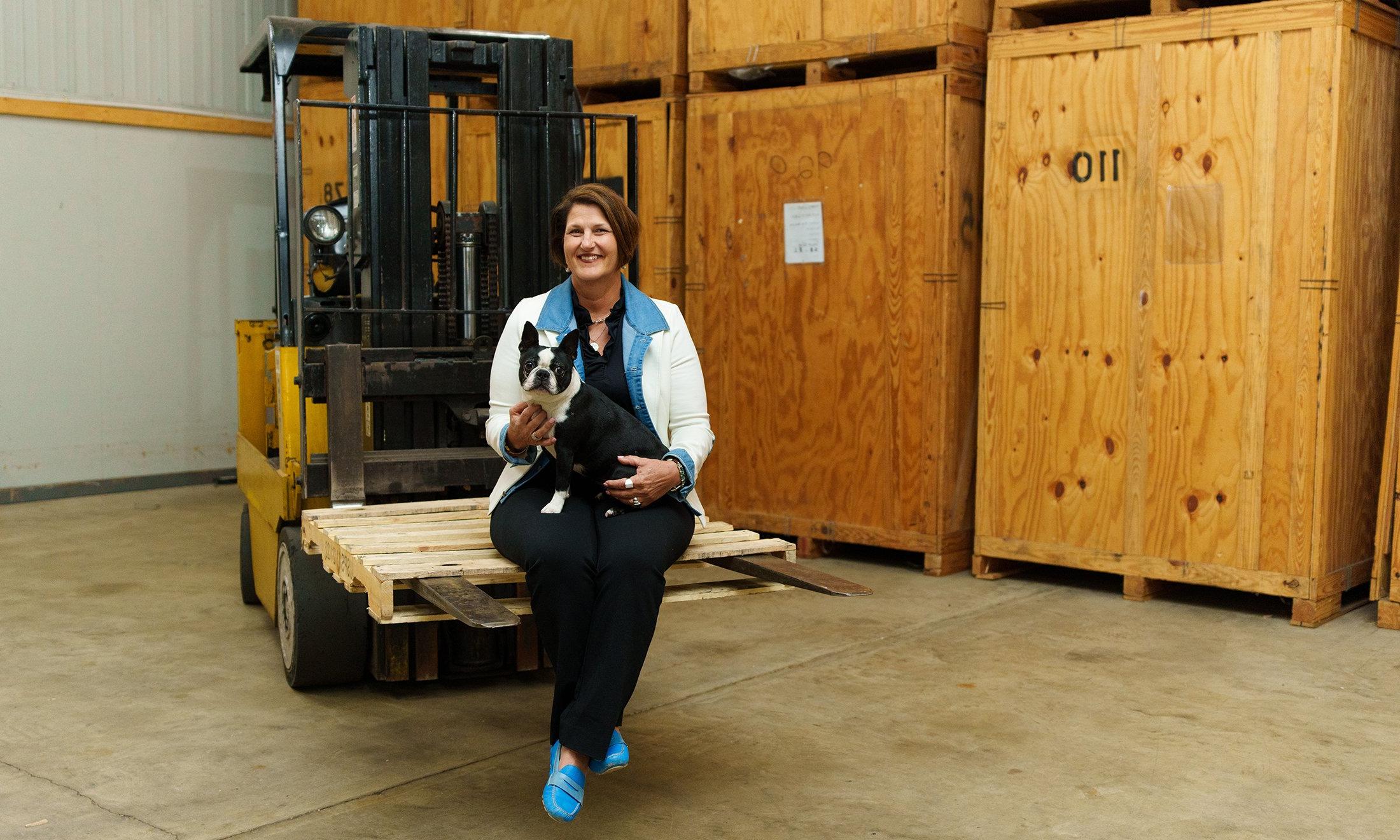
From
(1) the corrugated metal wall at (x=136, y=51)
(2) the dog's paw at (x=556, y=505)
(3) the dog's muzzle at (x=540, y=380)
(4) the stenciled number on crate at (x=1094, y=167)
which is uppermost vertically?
(1) the corrugated metal wall at (x=136, y=51)

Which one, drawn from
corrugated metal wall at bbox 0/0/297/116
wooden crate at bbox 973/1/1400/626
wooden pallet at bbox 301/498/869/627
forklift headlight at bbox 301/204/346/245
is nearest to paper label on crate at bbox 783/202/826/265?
wooden crate at bbox 973/1/1400/626

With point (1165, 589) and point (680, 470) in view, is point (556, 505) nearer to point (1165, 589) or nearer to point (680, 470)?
point (680, 470)

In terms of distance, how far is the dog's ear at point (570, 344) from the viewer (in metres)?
3.33

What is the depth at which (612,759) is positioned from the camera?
3.19 metres

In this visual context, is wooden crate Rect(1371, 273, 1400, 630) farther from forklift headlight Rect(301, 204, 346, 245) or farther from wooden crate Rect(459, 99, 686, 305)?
forklift headlight Rect(301, 204, 346, 245)

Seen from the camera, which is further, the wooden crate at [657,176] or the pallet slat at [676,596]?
the wooden crate at [657,176]

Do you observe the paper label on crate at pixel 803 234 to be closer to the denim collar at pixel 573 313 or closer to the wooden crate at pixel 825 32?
the wooden crate at pixel 825 32

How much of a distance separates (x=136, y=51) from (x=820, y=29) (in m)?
5.23

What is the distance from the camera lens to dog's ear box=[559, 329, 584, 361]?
131 inches

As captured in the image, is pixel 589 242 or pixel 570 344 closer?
pixel 570 344

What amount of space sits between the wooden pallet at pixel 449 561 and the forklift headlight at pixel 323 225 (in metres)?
1.18

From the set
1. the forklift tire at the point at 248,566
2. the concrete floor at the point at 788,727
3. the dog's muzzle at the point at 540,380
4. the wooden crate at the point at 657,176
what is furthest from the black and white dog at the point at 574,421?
the wooden crate at the point at 657,176

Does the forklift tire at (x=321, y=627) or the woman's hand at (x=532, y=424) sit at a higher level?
the woman's hand at (x=532, y=424)

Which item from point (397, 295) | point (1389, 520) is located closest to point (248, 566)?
point (397, 295)
